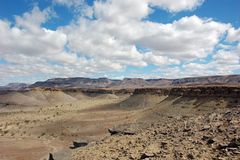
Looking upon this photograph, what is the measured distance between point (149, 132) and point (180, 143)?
3.98 meters

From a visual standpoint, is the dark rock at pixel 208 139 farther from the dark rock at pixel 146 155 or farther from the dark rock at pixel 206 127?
the dark rock at pixel 146 155

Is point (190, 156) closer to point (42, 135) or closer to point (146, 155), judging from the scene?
point (146, 155)

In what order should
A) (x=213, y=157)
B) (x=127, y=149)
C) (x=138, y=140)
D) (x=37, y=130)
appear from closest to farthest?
(x=213, y=157) → (x=127, y=149) → (x=138, y=140) → (x=37, y=130)

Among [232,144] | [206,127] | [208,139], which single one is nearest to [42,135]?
[206,127]

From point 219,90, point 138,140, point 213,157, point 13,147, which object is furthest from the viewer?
point 219,90

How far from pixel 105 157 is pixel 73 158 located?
2157 millimetres

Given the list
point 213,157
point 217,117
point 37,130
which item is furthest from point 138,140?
point 37,130

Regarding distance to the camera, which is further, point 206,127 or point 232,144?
point 206,127

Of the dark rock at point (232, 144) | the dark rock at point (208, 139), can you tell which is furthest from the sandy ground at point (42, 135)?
the dark rock at point (232, 144)

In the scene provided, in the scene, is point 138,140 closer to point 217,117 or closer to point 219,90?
point 217,117

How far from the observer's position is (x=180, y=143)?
1388 centimetres

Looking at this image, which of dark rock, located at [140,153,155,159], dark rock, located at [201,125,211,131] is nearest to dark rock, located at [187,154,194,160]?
dark rock, located at [140,153,155,159]

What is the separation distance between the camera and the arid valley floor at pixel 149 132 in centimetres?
1320

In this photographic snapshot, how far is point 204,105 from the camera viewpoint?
150 ft
